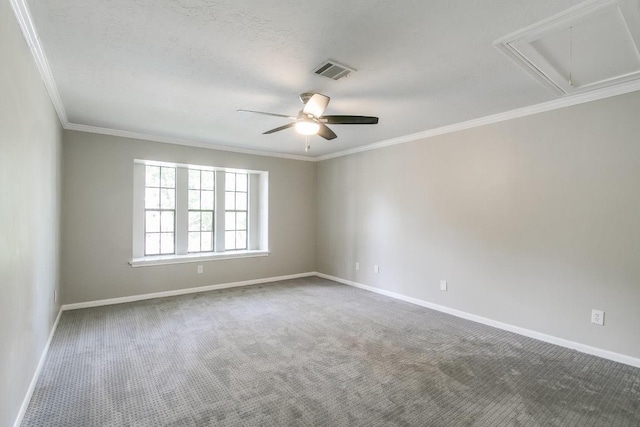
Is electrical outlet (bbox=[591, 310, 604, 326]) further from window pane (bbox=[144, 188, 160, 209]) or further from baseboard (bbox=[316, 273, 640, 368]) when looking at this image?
window pane (bbox=[144, 188, 160, 209])

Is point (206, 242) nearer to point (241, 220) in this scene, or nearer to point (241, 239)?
point (241, 239)

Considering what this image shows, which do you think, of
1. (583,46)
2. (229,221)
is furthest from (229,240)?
(583,46)

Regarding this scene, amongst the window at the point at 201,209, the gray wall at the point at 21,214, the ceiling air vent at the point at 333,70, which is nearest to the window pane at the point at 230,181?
the window at the point at 201,209

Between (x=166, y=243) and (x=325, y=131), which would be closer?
(x=325, y=131)

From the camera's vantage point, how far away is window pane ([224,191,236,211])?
19.1 feet

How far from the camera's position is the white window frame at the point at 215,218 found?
487 centimetres

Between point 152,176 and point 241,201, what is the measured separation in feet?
5.15

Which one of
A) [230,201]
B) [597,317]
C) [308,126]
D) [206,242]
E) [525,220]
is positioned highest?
[308,126]

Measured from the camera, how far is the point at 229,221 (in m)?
5.86

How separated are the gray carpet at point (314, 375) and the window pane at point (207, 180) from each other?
2.35 meters

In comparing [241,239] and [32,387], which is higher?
[241,239]

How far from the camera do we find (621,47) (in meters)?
2.18

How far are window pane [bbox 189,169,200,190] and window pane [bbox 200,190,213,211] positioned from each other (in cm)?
16

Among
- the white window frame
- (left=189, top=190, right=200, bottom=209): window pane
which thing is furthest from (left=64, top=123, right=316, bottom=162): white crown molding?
(left=189, top=190, right=200, bottom=209): window pane
